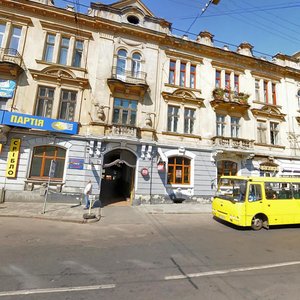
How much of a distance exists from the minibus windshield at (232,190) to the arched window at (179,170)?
4902mm

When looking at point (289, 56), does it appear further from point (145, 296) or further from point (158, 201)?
point (145, 296)

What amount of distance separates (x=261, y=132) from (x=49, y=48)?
1893 centimetres

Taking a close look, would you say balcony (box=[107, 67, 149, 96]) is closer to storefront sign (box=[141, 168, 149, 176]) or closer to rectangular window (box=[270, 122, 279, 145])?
storefront sign (box=[141, 168, 149, 176])

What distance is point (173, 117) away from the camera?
52.6 ft

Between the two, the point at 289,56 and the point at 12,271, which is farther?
the point at 289,56

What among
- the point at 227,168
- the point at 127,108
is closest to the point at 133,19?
the point at 127,108

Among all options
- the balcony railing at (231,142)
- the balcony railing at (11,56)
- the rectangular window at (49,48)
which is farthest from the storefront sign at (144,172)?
the balcony railing at (11,56)

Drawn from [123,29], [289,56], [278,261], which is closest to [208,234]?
[278,261]

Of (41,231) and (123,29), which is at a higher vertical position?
(123,29)

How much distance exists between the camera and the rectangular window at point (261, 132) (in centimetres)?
1792

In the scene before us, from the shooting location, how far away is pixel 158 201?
14.4 m

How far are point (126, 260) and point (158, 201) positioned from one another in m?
9.31

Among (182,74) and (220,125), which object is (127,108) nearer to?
(182,74)

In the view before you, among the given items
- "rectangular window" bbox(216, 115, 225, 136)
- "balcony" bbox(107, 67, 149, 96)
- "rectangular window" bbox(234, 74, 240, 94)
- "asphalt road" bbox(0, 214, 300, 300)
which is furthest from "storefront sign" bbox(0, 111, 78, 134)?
"rectangular window" bbox(234, 74, 240, 94)
